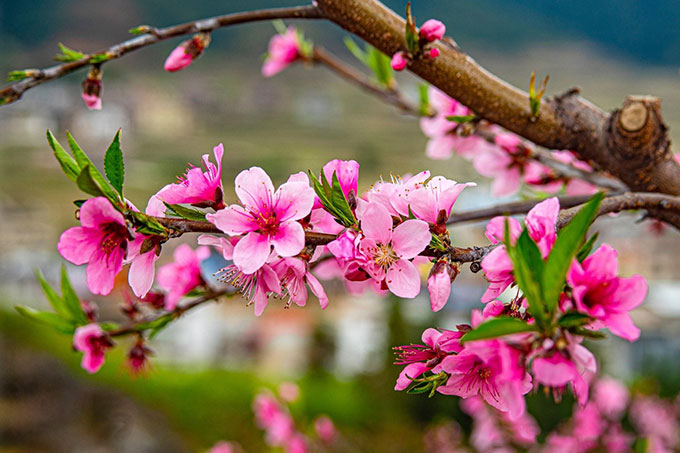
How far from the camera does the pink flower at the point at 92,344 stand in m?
0.53

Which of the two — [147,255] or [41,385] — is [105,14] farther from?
[147,255]

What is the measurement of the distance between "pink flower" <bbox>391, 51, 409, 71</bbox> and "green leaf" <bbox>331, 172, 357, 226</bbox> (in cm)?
18

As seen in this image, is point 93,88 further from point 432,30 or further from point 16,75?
point 432,30

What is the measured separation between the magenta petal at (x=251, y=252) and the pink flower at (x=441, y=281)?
90mm

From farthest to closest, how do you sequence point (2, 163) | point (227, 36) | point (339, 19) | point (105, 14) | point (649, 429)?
point (105, 14) → point (227, 36) → point (2, 163) → point (649, 429) → point (339, 19)

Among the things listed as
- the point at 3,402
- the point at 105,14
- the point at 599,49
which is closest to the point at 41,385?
the point at 3,402

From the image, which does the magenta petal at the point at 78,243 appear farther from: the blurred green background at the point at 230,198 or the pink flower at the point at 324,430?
the pink flower at the point at 324,430

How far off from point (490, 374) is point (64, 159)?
0.84ft

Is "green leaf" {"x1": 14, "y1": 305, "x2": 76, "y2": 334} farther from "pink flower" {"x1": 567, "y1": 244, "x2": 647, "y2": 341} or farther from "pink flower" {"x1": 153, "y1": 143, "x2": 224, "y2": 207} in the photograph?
"pink flower" {"x1": 567, "y1": 244, "x2": 647, "y2": 341}

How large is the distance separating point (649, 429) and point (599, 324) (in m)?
2.05

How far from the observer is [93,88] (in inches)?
20.6

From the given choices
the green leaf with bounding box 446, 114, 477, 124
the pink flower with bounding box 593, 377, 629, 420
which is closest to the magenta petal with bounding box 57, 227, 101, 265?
the green leaf with bounding box 446, 114, 477, 124

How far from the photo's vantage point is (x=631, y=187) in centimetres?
54

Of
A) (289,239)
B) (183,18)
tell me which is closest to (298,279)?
(289,239)
